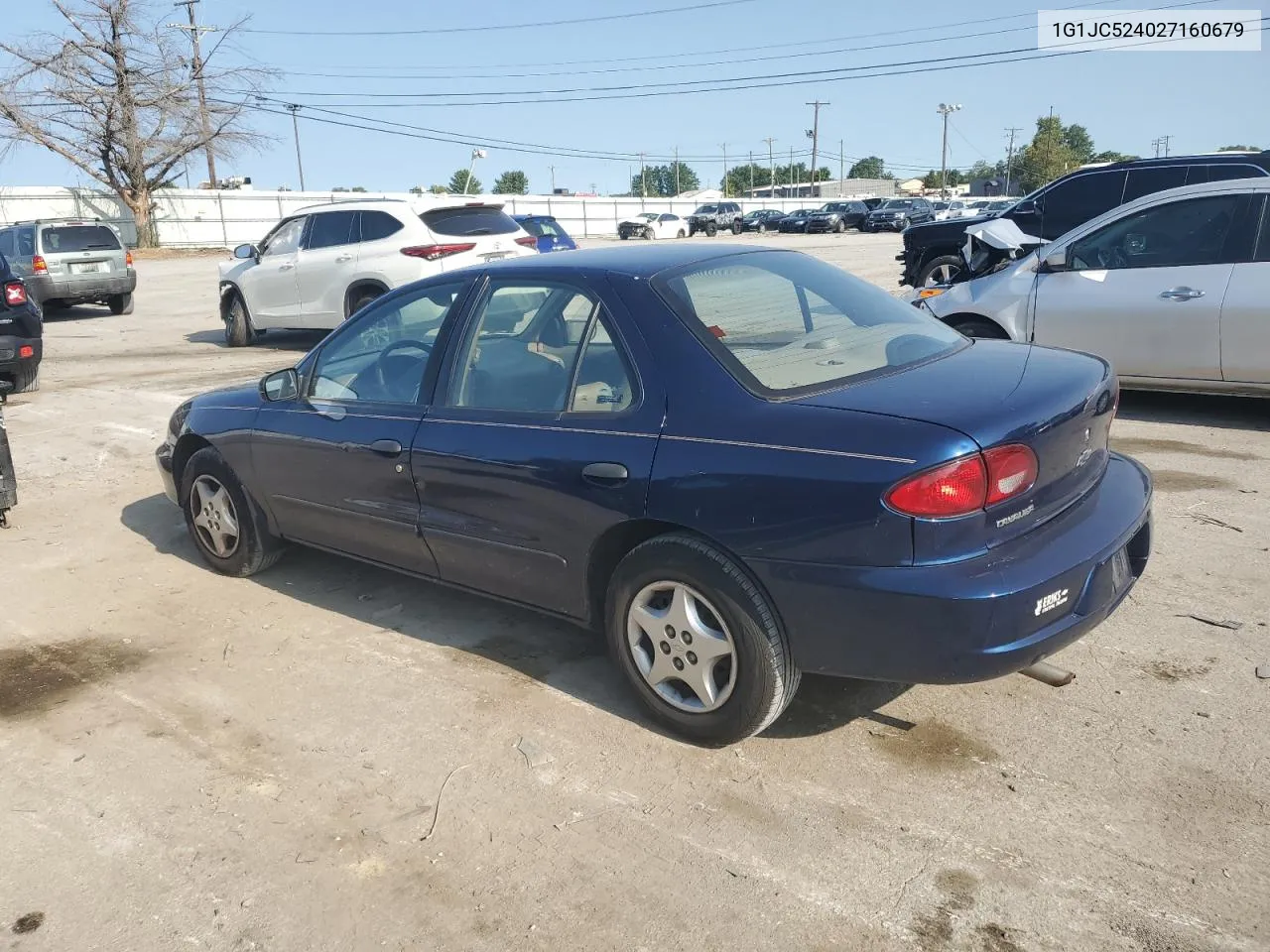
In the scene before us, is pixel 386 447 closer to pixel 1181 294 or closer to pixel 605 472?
pixel 605 472

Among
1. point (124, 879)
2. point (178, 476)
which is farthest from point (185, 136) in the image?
point (124, 879)

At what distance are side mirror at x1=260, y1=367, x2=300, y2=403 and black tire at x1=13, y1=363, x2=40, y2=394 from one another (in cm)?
721

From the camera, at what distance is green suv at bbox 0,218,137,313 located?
1788 centimetres

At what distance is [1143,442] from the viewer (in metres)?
7.03

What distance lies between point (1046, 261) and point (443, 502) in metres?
5.46

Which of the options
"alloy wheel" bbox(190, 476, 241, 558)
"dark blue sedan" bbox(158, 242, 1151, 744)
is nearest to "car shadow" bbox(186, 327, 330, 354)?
"alloy wheel" bbox(190, 476, 241, 558)

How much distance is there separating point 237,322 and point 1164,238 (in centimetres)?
1151

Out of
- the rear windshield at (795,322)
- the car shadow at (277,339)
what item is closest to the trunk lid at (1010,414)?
the rear windshield at (795,322)

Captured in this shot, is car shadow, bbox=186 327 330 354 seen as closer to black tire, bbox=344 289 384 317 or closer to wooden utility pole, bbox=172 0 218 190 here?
black tire, bbox=344 289 384 317

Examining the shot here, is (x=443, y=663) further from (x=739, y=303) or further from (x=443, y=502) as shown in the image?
(x=739, y=303)

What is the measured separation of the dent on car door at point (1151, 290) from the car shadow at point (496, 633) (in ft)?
15.1

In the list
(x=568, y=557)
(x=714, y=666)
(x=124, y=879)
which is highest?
(x=568, y=557)

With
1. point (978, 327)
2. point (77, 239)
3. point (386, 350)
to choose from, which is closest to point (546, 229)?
point (77, 239)

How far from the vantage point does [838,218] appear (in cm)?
5181
